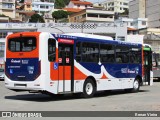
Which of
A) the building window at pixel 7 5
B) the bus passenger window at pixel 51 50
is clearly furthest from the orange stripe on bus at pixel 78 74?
the building window at pixel 7 5

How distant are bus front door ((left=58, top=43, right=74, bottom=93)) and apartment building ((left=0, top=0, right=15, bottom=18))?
429 ft

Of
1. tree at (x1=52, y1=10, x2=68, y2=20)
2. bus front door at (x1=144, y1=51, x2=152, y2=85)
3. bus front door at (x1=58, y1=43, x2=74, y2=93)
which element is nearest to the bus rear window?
bus front door at (x1=58, y1=43, x2=74, y2=93)

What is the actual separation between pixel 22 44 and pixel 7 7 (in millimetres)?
134722

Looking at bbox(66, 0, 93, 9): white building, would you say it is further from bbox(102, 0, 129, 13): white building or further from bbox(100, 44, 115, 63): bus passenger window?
bbox(100, 44, 115, 63): bus passenger window

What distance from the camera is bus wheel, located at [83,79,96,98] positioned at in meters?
19.5

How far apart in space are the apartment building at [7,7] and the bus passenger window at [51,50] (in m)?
131

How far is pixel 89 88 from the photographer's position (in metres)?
19.9

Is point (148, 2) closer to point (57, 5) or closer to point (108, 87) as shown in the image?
point (57, 5)

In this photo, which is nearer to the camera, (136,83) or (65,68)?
(65,68)

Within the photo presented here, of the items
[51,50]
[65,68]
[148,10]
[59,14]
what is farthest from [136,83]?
[59,14]

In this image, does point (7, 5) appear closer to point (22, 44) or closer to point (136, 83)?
point (136, 83)

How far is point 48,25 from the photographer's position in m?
79.4

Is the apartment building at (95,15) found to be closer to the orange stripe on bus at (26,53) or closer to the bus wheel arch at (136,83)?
the bus wheel arch at (136,83)

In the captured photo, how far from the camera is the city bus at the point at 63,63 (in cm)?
1731
